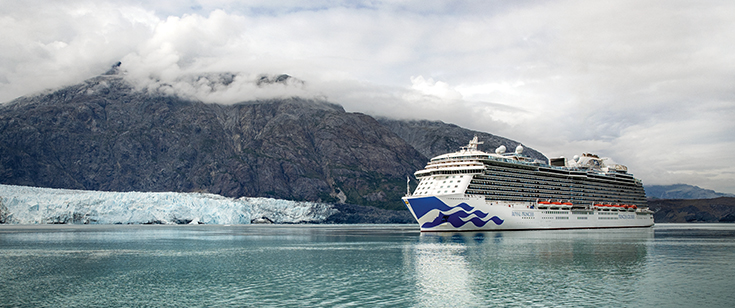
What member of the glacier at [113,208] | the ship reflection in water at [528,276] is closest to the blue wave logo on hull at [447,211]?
the ship reflection in water at [528,276]

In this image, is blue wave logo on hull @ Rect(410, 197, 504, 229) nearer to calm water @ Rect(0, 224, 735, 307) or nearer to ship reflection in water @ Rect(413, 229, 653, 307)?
ship reflection in water @ Rect(413, 229, 653, 307)

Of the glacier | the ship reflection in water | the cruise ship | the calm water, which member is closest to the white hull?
the cruise ship

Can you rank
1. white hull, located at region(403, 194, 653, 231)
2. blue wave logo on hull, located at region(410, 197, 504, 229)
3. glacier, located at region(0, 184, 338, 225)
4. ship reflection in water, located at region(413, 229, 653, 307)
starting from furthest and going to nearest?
1. glacier, located at region(0, 184, 338, 225)
2. white hull, located at region(403, 194, 653, 231)
3. blue wave logo on hull, located at region(410, 197, 504, 229)
4. ship reflection in water, located at region(413, 229, 653, 307)

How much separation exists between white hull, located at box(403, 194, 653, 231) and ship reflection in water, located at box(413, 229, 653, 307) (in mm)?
26276

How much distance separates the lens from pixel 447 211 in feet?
238

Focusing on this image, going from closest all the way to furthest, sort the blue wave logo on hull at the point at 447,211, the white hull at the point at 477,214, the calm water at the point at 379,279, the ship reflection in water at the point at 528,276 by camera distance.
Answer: the calm water at the point at 379,279, the ship reflection in water at the point at 528,276, the blue wave logo on hull at the point at 447,211, the white hull at the point at 477,214

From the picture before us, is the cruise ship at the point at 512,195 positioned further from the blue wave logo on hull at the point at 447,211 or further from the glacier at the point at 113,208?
the glacier at the point at 113,208

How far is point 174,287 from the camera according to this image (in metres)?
27.6

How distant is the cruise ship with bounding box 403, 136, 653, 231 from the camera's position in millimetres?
74438

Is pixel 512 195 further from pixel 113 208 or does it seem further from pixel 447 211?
pixel 113 208

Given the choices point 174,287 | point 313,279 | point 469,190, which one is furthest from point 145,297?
point 469,190

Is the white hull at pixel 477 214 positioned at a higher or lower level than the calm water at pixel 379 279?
higher

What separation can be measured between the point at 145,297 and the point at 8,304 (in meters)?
5.57

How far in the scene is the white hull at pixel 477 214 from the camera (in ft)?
240
